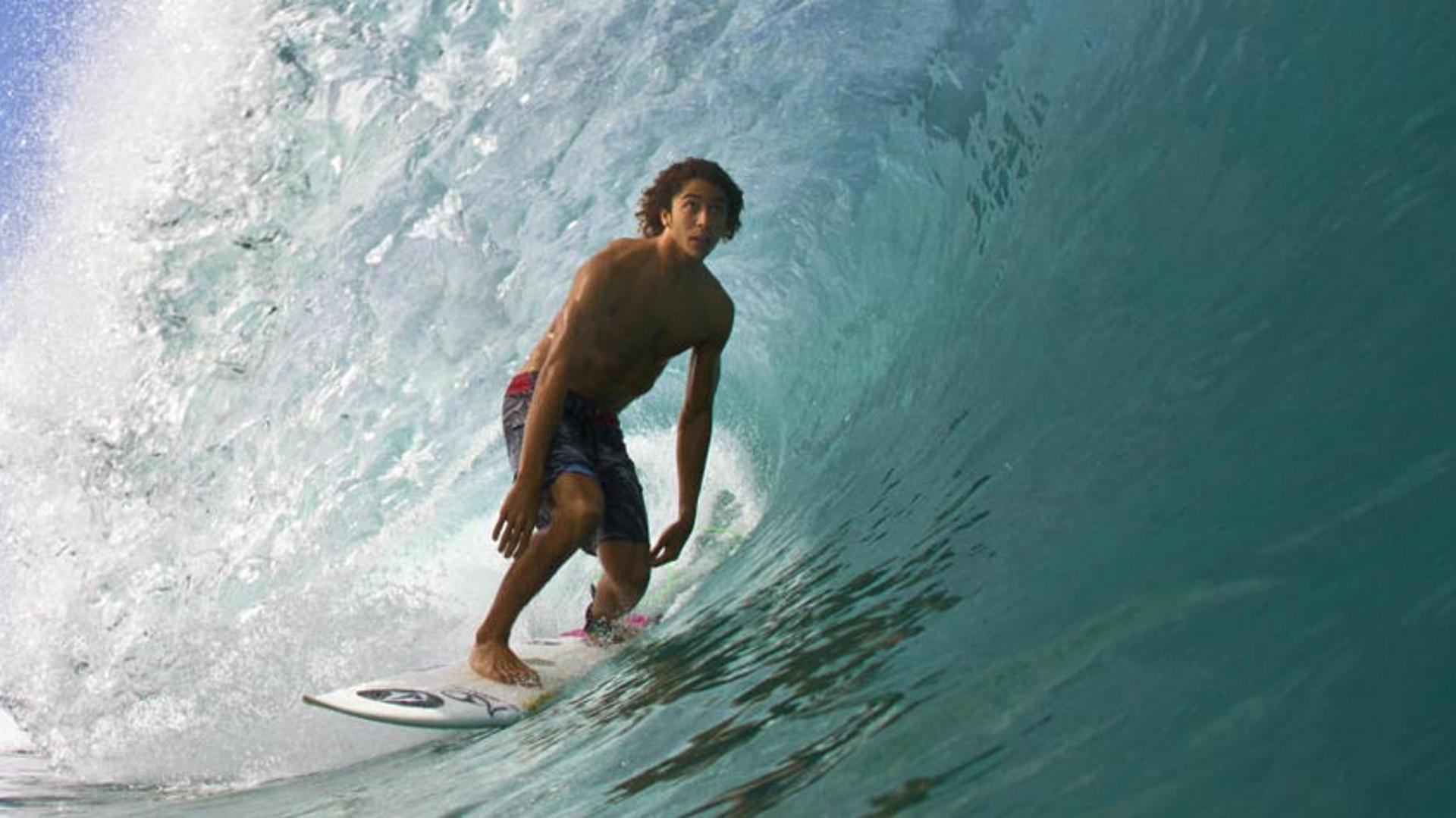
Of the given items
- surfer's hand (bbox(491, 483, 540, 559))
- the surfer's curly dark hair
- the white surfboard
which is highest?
the surfer's curly dark hair

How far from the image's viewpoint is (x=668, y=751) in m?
3.14

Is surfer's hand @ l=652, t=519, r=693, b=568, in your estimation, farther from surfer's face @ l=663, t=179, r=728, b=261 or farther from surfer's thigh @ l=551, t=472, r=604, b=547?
surfer's face @ l=663, t=179, r=728, b=261

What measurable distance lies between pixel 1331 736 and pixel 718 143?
683cm

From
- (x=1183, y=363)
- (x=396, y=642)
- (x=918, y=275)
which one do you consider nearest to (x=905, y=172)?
(x=918, y=275)

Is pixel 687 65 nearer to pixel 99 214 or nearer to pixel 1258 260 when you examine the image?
pixel 99 214

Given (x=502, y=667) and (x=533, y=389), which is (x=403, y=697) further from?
(x=533, y=389)

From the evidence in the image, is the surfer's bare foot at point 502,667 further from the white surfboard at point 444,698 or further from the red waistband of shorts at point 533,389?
the red waistband of shorts at point 533,389

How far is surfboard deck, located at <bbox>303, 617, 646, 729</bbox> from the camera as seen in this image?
4281mm

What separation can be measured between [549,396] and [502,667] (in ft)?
2.94

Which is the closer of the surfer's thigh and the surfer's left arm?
the surfer's thigh

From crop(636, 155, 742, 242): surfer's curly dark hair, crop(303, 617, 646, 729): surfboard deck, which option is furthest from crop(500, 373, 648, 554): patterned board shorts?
crop(636, 155, 742, 242): surfer's curly dark hair

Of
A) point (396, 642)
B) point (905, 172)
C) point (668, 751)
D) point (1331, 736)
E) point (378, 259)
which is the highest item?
point (378, 259)

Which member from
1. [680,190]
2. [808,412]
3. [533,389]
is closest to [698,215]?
[680,190]

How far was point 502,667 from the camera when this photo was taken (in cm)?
454
